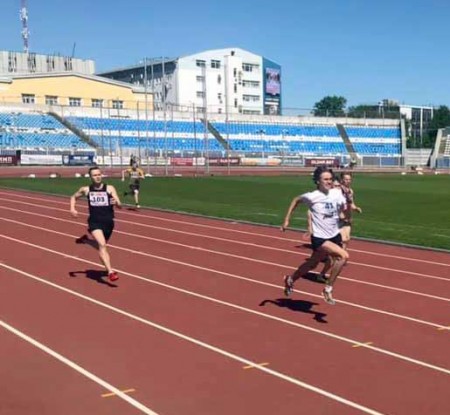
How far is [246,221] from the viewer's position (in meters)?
19.3

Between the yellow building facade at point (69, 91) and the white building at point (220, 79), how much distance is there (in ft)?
63.5

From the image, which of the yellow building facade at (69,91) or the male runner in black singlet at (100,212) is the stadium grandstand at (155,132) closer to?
the yellow building facade at (69,91)

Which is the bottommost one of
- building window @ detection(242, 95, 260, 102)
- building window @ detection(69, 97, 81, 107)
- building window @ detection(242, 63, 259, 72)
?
building window @ detection(69, 97, 81, 107)

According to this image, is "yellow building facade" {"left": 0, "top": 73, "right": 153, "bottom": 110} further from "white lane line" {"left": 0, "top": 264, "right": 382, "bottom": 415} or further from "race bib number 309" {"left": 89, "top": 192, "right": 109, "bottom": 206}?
"white lane line" {"left": 0, "top": 264, "right": 382, "bottom": 415}

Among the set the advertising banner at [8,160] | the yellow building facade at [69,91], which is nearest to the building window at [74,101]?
the yellow building facade at [69,91]

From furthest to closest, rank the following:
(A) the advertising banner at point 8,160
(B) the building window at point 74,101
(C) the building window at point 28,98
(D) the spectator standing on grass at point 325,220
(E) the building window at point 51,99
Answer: (B) the building window at point 74,101
(E) the building window at point 51,99
(C) the building window at point 28,98
(A) the advertising banner at point 8,160
(D) the spectator standing on grass at point 325,220

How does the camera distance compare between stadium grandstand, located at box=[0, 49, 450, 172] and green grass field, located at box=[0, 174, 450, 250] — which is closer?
green grass field, located at box=[0, 174, 450, 250]

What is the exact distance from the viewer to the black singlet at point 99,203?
10266mm

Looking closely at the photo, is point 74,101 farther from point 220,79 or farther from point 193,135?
point 220,79

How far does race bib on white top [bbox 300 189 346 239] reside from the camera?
27.5 ft

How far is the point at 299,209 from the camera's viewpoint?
23.0m

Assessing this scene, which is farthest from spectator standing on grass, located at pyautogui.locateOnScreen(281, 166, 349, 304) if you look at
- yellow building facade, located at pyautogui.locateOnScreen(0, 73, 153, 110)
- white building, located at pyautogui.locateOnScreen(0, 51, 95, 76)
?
white building, located at pyautogui.locateOnScreen(0, 51, 95, 76)

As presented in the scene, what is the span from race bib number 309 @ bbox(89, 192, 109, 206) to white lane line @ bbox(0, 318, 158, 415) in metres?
2.79

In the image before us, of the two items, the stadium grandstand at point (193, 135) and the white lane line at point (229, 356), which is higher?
the stadium grandstand at point (193, 135)
